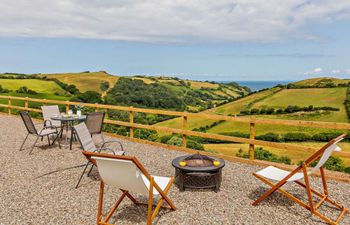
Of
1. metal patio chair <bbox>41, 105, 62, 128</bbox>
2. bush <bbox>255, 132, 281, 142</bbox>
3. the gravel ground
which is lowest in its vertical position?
bush <bbox>255, 132, 281, 142</bbox>

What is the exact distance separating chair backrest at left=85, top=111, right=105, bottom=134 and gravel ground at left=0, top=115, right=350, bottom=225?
1.18 meters

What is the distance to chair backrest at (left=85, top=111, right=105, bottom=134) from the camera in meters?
7.60

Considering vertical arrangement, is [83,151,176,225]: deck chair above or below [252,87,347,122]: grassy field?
above

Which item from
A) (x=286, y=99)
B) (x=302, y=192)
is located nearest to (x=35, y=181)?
(x=302, y=192)

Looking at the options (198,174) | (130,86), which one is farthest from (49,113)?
(130,86)

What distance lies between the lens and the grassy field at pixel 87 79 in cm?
5651

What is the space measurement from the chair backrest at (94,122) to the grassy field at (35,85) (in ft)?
112

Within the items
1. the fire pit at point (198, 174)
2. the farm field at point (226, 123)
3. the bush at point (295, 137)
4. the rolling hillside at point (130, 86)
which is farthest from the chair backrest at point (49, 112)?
the rolling hillside at point (130, 86)

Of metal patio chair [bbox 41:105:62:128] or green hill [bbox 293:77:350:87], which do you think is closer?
metal patio chair [bbox 41:105:62:128]

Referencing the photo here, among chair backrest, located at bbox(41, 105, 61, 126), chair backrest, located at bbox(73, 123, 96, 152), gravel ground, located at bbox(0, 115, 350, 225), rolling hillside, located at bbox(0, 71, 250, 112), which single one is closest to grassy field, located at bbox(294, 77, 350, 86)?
rolling hillside, located at bbox(0, 71, 250, 112)

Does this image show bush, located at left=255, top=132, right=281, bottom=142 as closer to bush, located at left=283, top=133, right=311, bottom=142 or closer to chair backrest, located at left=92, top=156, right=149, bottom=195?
bush, located at left=283, top=133, right=311, bottom=142

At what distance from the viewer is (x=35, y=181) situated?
5.34 m

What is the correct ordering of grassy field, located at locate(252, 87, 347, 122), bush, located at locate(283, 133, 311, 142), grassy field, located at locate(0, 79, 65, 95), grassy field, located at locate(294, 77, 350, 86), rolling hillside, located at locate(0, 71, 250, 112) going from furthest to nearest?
rolling hillside, located at locate(0, 71, 250, 112) → grassy field, located at locate(294, 77, 350, 86) → grassy field, located at locate(0, 79, 65, 95) → grassy field, located at locate(252, 87, 347, 122) → bush, located at locate(283, 133, 311, 142)

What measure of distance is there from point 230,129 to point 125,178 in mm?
24853
